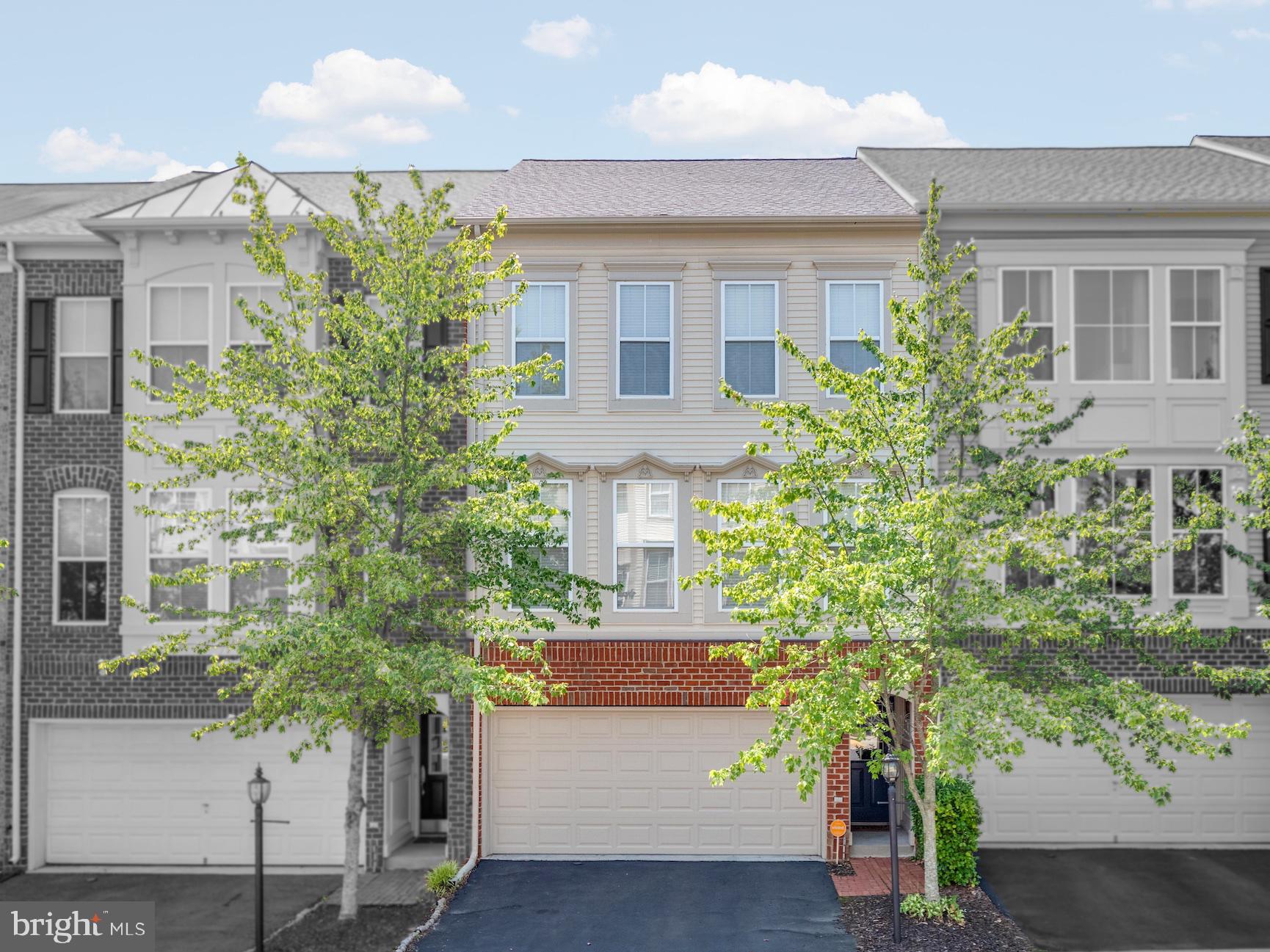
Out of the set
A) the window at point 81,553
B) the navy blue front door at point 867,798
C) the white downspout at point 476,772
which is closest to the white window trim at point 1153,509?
the navy blue front door at point 867,798

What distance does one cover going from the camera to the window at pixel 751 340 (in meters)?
16.1

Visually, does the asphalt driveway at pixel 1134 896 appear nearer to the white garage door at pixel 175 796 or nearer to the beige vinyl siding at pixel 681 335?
the beige vinyl siding at pixel 681 335

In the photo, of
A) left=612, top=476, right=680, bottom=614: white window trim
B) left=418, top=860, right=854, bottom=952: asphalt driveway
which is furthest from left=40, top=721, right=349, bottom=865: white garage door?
left=612, top=476, right=680, bottom=614: white window trim

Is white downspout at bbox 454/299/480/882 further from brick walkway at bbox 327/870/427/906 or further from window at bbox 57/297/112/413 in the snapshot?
window at bbox 57/297/112/413

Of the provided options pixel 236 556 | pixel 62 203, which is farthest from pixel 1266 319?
pixel 62 203

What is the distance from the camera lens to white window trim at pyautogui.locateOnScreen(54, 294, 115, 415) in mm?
16500

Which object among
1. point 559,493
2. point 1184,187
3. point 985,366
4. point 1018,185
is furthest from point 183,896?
point 1184,187

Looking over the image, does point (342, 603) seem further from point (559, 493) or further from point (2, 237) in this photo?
point (2, 237)

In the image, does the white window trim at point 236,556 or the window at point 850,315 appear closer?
the window at point 850,315

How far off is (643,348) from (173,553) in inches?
307

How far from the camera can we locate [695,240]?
1617cm

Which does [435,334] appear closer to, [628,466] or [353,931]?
[628,466]

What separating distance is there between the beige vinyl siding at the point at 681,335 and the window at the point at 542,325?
0.66 ft

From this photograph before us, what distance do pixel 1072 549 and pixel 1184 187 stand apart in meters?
6.25
